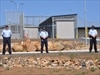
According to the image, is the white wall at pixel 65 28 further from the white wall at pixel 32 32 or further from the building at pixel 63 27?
the white wall at pixel 32 32

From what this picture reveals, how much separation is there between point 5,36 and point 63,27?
124 ft

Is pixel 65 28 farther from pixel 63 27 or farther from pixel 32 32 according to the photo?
pixel 32 32

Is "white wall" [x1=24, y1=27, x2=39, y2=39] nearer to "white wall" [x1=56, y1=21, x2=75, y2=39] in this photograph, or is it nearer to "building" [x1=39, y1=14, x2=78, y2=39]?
"building" [x1=39, y1=14, x2=78, y2=39]

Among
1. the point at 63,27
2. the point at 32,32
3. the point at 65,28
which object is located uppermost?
the point at 63,27

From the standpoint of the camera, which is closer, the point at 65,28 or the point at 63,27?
the point at 65,28

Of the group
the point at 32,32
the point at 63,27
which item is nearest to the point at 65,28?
the point at 63,27

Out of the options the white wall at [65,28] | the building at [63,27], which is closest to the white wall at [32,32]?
the building at [63,27]

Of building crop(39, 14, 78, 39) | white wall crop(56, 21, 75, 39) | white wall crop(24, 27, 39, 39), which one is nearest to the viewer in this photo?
white wall crop(24, 27, 39, 39)

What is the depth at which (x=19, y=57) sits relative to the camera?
22.1 m

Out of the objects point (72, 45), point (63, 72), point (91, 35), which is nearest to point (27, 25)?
point (72, 45)

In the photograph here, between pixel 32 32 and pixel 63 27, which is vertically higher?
pixel 63 27

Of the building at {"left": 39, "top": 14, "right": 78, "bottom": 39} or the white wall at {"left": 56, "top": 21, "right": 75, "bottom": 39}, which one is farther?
the building at {"left": 39, "top": 14, "right": 78, "bottom": 39}

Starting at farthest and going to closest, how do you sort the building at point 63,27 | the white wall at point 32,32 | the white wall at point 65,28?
1. the building at point 63,27
2. the white wall at point 65,28
3. the white wall at point 32,32

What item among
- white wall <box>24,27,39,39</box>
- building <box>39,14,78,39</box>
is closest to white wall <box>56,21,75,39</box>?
building <box>39,14,78,39</box>
